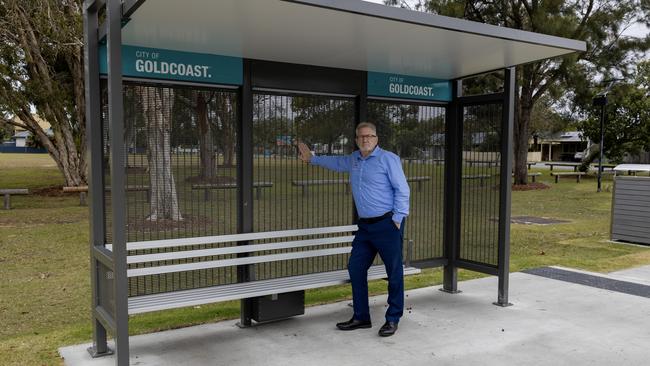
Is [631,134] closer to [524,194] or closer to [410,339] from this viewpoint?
[524,194]

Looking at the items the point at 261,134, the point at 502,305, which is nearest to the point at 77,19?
the point at 261,134

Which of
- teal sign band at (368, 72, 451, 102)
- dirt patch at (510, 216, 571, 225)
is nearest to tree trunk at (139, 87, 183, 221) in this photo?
teal sign band at (368, 72, 451, 102)

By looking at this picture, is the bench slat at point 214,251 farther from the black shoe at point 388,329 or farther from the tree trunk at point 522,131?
the tree trunk at point 522,131

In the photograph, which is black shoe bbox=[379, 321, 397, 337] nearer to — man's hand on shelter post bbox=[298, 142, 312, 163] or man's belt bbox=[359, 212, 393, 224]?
man's belt bbox=[359, 212, 393, 224]

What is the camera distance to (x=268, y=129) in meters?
5.05

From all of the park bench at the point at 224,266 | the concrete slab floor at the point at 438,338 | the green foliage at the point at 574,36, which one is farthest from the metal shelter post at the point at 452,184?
the green foliage at the point at 574,36

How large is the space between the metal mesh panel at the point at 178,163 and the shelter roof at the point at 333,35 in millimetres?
459

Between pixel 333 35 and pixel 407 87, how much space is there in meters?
1.99

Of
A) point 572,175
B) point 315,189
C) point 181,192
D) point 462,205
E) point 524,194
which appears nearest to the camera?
point 181,192

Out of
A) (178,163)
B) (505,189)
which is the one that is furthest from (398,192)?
(178,163)

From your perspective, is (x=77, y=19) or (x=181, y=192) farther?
(x=77, y=19)

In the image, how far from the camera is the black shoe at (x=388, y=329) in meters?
4.64

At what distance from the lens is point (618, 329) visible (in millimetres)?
4871

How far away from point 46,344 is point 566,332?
4381 millimetres
